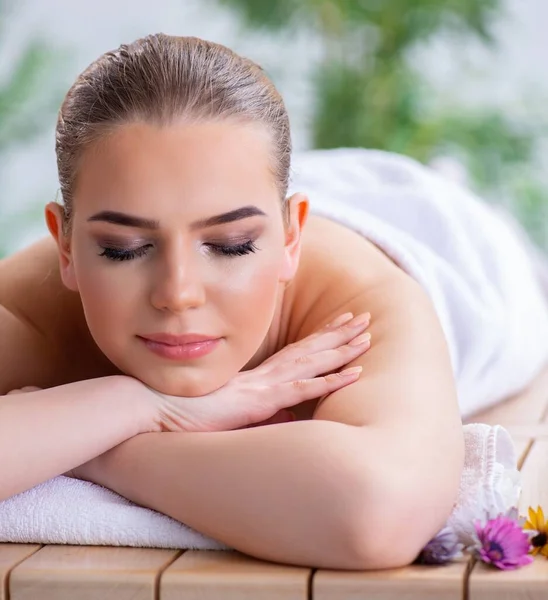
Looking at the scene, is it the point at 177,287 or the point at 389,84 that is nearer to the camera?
the point at 177,287

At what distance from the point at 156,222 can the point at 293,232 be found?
338mm

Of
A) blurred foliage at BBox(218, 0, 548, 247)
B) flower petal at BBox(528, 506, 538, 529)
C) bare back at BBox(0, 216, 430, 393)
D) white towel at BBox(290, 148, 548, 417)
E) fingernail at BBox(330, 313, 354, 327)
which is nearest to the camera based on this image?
flower petal at BBox(528, 506, 538, 529)

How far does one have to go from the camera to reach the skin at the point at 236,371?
121cm

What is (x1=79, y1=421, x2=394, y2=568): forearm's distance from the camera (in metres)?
1.19

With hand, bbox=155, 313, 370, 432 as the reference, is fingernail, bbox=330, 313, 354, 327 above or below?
above

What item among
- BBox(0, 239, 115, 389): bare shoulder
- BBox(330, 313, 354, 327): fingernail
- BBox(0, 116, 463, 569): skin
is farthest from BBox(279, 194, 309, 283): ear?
BBox(0, 239, 115, 389): bare shoulder

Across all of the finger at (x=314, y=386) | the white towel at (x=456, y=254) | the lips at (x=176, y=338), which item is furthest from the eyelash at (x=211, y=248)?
the white towel at (x=456, y=254)

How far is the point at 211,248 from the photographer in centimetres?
140

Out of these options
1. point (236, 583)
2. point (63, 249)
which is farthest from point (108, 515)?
point (63, 249)

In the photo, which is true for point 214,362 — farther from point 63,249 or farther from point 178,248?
point 63,249

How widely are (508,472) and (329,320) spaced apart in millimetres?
412

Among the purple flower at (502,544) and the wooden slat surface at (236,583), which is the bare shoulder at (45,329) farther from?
the purple flower at (502,544)

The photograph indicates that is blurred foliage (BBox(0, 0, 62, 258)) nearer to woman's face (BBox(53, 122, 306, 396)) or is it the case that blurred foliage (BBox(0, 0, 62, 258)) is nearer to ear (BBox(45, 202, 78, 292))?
ear (BBox(45, 202, 78, 292))

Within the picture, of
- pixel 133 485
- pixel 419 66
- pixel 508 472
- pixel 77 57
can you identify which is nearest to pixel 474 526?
pixel 508 472
